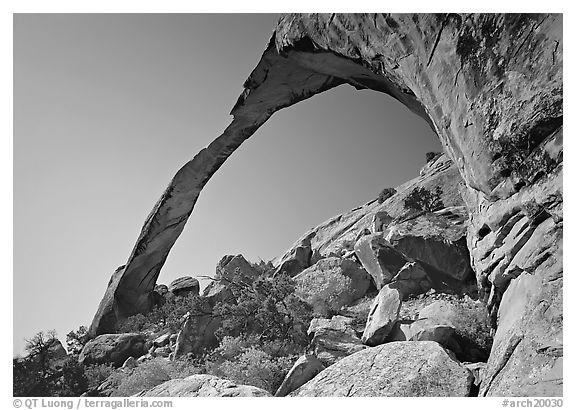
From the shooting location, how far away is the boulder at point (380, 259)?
10680 millimetres

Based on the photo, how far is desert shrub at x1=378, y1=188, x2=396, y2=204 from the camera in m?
24.7

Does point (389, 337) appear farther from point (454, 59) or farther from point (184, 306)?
point (184, 306)

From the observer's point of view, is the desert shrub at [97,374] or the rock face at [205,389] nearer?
the rock face at [205,389]

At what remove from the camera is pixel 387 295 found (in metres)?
7.70

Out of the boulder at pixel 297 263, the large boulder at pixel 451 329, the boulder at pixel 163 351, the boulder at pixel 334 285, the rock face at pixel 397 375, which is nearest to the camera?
the rock face at pixel 397 375

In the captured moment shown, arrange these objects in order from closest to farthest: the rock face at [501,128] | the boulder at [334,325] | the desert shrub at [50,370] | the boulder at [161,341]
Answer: the rock face at [501,128]
the desert shrub at [50,370]
the boulder at [334,325]
the boulder at [161,341]

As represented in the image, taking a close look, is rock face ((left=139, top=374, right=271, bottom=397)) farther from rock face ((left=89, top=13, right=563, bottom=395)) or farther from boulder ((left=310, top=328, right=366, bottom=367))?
rock face ((left=89, top=13, right=563, bottom=395))

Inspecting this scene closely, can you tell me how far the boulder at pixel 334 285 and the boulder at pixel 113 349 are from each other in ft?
14.8

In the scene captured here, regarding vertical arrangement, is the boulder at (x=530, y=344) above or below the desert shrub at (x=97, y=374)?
below

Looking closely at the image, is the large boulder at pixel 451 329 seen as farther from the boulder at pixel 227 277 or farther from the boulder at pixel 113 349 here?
the boulder at pixel 113 349

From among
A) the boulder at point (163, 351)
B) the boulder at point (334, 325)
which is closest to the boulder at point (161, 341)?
the boulder at point (163, 351)

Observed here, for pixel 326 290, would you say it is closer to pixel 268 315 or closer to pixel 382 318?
pixel 268 315
